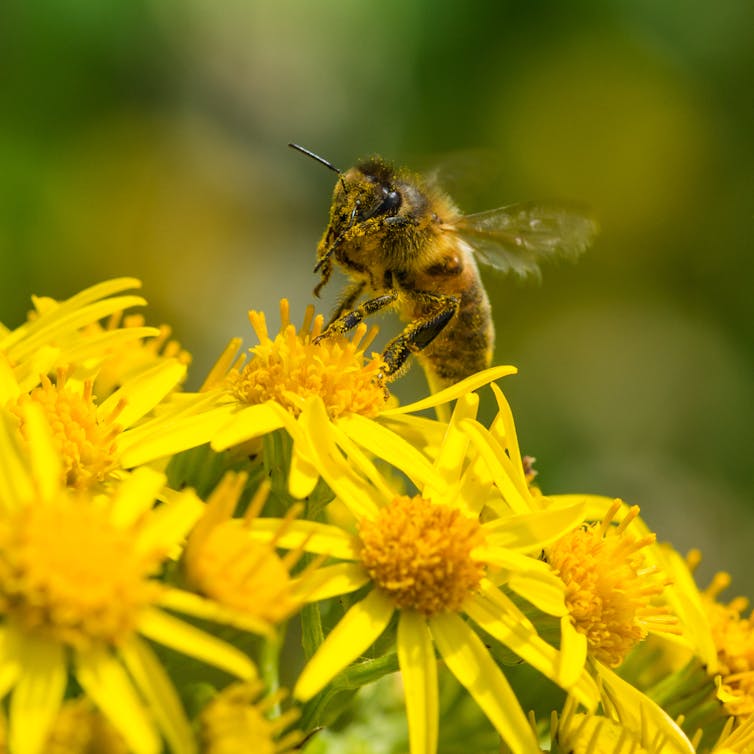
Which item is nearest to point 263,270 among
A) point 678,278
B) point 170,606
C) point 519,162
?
point 519,162

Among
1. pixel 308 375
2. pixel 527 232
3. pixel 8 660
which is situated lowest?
pixel 8 660

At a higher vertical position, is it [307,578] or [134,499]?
[134,499]

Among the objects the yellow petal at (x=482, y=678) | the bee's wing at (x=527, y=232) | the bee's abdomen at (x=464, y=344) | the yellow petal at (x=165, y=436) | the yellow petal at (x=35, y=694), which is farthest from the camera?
the bee's wing at (x=527, y=232)

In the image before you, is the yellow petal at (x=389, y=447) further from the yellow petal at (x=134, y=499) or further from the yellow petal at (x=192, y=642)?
the yellow petal at (x=192, y=642)

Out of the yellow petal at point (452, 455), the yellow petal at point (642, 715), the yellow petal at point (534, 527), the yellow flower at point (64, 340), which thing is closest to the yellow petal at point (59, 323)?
the yellow flower at point (64, 340)

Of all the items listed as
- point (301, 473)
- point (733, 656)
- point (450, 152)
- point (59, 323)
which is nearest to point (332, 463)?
point (301, 473)

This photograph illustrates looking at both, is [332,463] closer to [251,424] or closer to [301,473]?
[301,473]
